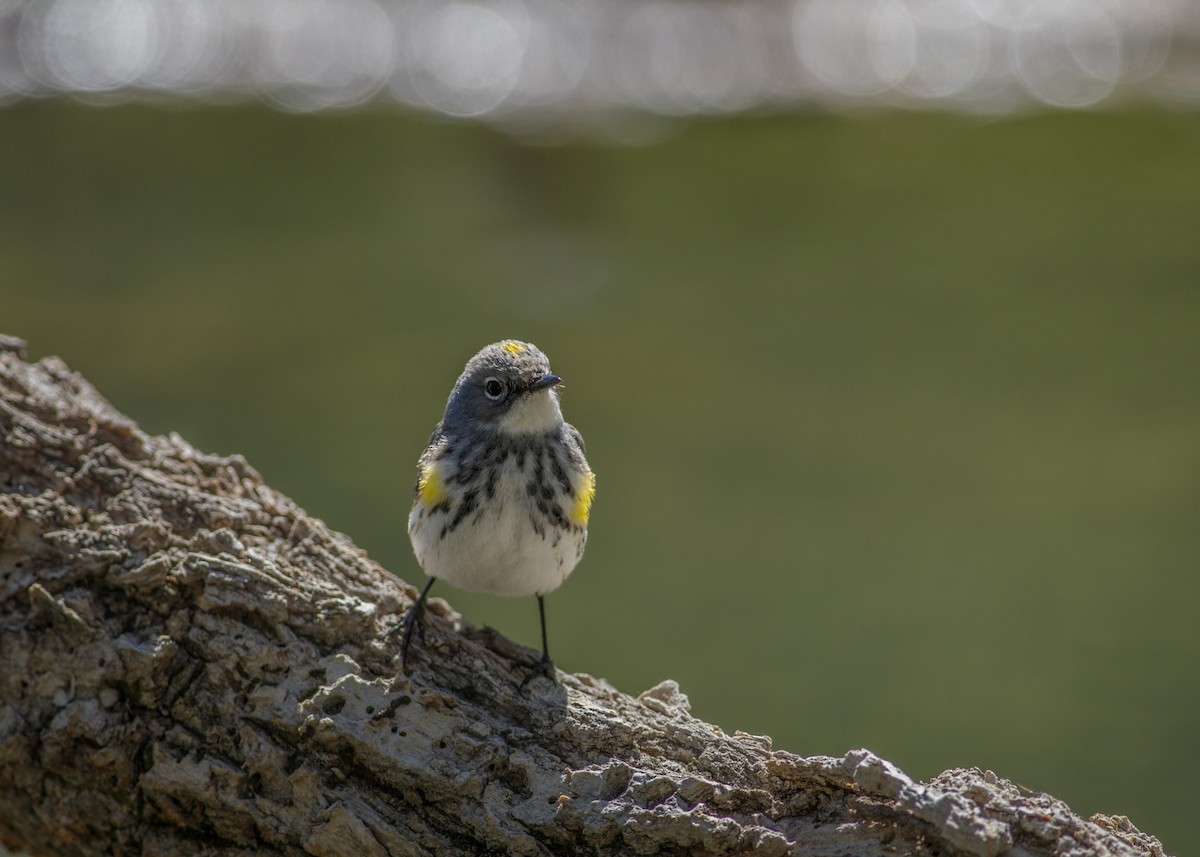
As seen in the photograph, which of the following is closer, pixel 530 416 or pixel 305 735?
pixel 305 735

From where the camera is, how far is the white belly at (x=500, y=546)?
4.63 meters

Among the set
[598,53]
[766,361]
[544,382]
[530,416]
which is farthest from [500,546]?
[598,53]

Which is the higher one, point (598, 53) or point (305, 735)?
point (598, 53)

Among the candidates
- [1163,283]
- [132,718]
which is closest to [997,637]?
[1163,283]

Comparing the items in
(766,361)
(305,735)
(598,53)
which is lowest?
(305,735)

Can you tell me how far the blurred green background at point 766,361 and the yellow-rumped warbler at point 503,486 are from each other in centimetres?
401

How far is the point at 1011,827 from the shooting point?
11.5 feet

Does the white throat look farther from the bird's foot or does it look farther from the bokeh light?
the bokeh light

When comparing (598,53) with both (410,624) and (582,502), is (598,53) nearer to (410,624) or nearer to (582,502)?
(582,502)

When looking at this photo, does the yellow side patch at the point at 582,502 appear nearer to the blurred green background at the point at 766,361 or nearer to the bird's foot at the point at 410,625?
the bird's foot at the point at 410,625

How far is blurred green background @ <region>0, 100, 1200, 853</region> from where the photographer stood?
9.12 metres

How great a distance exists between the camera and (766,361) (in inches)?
456

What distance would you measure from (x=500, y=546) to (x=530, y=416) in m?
0.47

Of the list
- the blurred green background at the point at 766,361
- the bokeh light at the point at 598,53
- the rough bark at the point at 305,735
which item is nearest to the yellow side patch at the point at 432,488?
the rough bark at the point at 305,735
